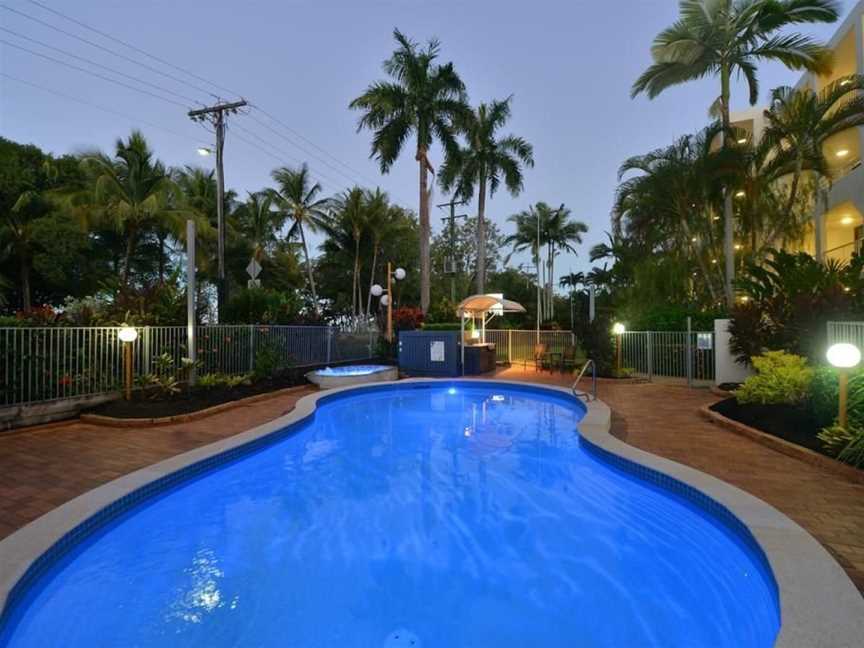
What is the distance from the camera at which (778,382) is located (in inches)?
275

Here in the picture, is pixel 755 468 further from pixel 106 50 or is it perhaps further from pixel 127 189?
pixel 127 189

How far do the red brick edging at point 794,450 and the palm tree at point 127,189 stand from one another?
64.1 feet

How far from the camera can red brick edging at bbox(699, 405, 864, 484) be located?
4.31 m

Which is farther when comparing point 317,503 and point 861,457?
point 317,503

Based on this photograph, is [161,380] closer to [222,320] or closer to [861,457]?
[222,320]

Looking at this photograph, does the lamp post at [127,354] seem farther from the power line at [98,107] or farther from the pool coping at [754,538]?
the power line at [98,107]

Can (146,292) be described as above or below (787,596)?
above

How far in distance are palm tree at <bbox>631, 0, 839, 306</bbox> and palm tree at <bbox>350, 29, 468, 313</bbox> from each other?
26.0ft

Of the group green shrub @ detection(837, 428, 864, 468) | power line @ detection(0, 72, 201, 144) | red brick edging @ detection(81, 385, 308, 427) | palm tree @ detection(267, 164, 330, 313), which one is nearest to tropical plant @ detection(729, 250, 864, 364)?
green shrub @ detection(837, 428, 864, 468)

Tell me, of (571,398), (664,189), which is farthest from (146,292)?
(664,189)

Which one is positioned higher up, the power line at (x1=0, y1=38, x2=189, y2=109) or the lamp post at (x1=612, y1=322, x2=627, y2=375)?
the power line at (x1=0, y1=38, x2=189, y2=109)

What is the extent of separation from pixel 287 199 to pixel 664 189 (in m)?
20.9

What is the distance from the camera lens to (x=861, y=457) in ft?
14.2

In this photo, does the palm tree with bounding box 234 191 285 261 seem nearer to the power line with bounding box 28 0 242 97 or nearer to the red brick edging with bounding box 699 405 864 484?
the power line with bounding box 28 0 242 97
